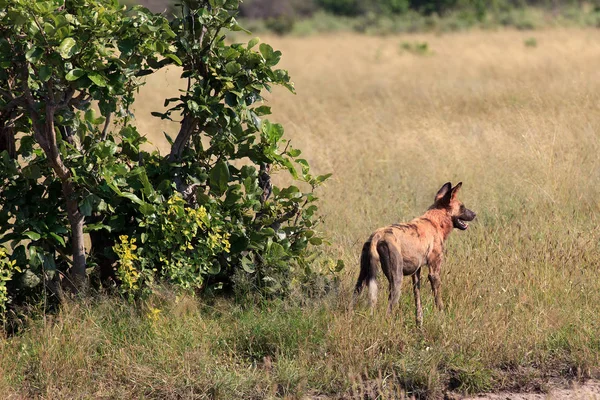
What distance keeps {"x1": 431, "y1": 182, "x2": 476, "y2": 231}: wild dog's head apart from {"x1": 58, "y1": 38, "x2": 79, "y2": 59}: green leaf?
2748 mm

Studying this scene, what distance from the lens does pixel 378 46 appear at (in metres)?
24.7

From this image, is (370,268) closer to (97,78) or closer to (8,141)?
(97,78)

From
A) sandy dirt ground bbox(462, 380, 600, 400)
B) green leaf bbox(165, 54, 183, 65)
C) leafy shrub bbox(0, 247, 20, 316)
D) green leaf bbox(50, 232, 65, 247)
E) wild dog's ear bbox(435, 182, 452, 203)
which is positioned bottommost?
sandy dirt ground bbox(462, 380, 600, 400)

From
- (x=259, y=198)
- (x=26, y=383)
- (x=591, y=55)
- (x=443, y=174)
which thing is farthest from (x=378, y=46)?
(x=26, y=383)

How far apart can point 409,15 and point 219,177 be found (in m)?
32.1

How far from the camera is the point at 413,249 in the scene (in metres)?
5.68

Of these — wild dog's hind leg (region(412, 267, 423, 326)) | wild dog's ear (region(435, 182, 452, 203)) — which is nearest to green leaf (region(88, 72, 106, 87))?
wild dog's hind leg (region(412, 267, 423, 326))

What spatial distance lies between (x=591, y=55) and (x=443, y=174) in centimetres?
929

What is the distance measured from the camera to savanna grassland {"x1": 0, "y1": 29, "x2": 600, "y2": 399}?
523cm

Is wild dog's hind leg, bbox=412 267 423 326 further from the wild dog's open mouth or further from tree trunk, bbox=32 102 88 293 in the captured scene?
tree trunk, bbox=32 102 88 293

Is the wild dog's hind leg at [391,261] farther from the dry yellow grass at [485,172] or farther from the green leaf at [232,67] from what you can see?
the green leaf at [232,67]

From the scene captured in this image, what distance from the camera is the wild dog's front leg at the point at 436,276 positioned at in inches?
232

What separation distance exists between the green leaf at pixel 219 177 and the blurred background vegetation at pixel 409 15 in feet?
65.7

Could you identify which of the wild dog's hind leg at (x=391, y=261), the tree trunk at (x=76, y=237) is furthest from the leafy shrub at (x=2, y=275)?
the wild dog's hind leg at (x=391, y=261)
